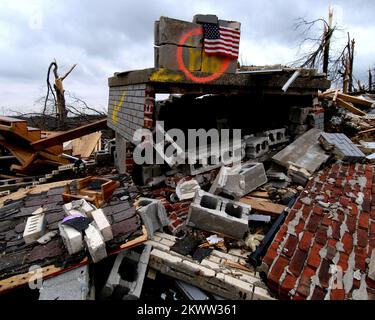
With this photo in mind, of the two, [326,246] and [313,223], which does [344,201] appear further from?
[326,246]

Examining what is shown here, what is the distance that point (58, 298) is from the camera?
73.5 inches

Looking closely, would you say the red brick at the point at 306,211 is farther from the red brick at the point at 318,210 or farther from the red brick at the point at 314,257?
the red brick at the point at 314,257

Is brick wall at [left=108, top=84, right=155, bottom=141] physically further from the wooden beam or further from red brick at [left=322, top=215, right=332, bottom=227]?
red brick at [left=322, top=215, right=332, bottom=227]

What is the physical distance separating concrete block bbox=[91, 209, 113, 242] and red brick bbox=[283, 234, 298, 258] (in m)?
1.81

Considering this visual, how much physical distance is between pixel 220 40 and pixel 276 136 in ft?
8.58

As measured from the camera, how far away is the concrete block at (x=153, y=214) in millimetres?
2932

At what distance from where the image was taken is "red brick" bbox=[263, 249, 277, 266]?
2.40 metres

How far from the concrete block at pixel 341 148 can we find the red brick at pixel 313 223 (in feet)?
7.83

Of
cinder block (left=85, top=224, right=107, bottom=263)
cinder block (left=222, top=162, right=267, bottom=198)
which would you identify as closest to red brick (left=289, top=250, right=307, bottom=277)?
cinder block (left=222, top=162, right=267, bottom=198)

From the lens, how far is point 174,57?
3668mm

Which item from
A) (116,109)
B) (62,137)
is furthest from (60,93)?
(116,109)
